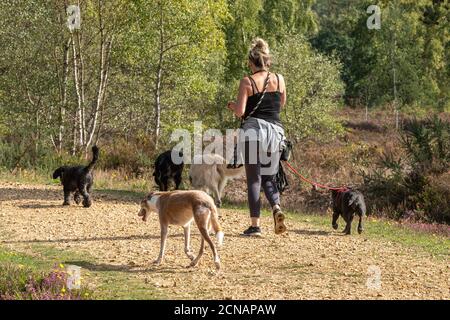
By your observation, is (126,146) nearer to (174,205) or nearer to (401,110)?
(174,205)

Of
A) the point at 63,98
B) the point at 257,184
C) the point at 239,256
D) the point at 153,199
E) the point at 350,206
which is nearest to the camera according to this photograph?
the point at 153,199

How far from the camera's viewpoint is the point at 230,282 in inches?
342

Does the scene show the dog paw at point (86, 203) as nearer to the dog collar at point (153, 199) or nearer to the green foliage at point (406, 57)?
the dog collar at point (153, 199)

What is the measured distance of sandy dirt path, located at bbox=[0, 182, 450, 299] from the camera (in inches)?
329

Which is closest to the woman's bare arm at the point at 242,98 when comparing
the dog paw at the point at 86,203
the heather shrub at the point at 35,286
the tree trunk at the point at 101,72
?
the heather shrub at the point at 35,286

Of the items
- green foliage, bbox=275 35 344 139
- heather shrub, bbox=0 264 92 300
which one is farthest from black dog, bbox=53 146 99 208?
green foliage, bbox=275 35 344 139

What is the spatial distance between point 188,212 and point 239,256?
1.36 meters

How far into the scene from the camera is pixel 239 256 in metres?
10.4

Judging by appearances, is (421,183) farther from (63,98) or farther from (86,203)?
(63,98)

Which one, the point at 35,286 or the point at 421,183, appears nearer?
the point at 35,286

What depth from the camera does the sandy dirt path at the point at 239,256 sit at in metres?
8.37

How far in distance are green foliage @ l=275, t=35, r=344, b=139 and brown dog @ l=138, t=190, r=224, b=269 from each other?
105 ft

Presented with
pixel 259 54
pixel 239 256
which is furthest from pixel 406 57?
pixel 239 256
